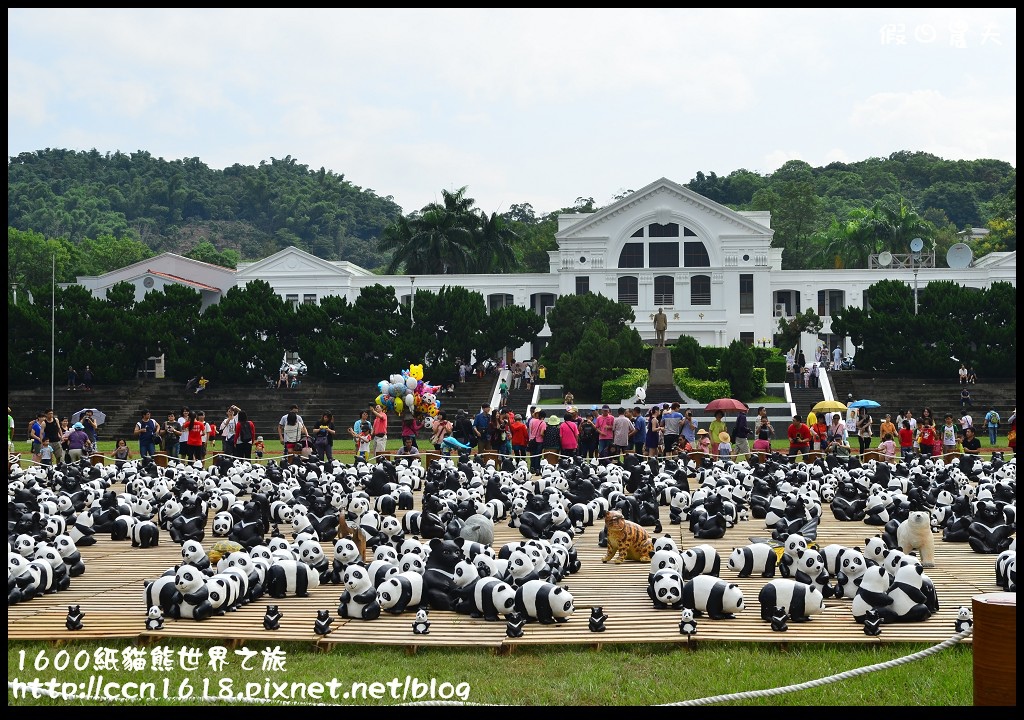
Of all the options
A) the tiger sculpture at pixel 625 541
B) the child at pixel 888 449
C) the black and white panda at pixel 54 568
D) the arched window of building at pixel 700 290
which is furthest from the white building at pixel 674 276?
the black and white panda at pixel 54 568

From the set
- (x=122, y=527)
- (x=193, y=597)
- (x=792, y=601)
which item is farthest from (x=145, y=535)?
(x=792, y=601)

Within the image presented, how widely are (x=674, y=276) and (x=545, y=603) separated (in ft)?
188

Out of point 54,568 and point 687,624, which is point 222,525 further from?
point 687,624

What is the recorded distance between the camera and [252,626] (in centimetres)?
1041

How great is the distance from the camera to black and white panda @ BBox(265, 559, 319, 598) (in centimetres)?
1181

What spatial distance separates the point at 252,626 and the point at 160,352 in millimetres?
42670

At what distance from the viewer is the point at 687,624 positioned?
32.7 ft

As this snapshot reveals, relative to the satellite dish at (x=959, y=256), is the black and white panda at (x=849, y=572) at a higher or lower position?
lower

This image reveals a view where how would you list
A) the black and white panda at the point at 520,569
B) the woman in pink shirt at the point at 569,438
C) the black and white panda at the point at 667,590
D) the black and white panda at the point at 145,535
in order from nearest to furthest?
the black and white panda at the point at 667,590 < the black and white panda at the point at 520,569 < the black and white panda at the point at 145,535 < the woman in pink shirt at the point at 569,438

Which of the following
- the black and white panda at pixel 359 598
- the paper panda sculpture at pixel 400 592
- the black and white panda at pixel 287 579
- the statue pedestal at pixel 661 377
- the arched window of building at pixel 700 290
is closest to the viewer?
the black and white panda at pixel 359 598

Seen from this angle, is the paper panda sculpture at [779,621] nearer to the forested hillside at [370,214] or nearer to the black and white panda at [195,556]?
the black and white panda at [195,556]

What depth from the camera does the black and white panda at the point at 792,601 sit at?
10.5m

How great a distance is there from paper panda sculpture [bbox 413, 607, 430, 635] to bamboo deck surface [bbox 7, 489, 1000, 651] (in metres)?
0.06

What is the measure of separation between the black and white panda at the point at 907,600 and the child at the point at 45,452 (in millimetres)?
21508
